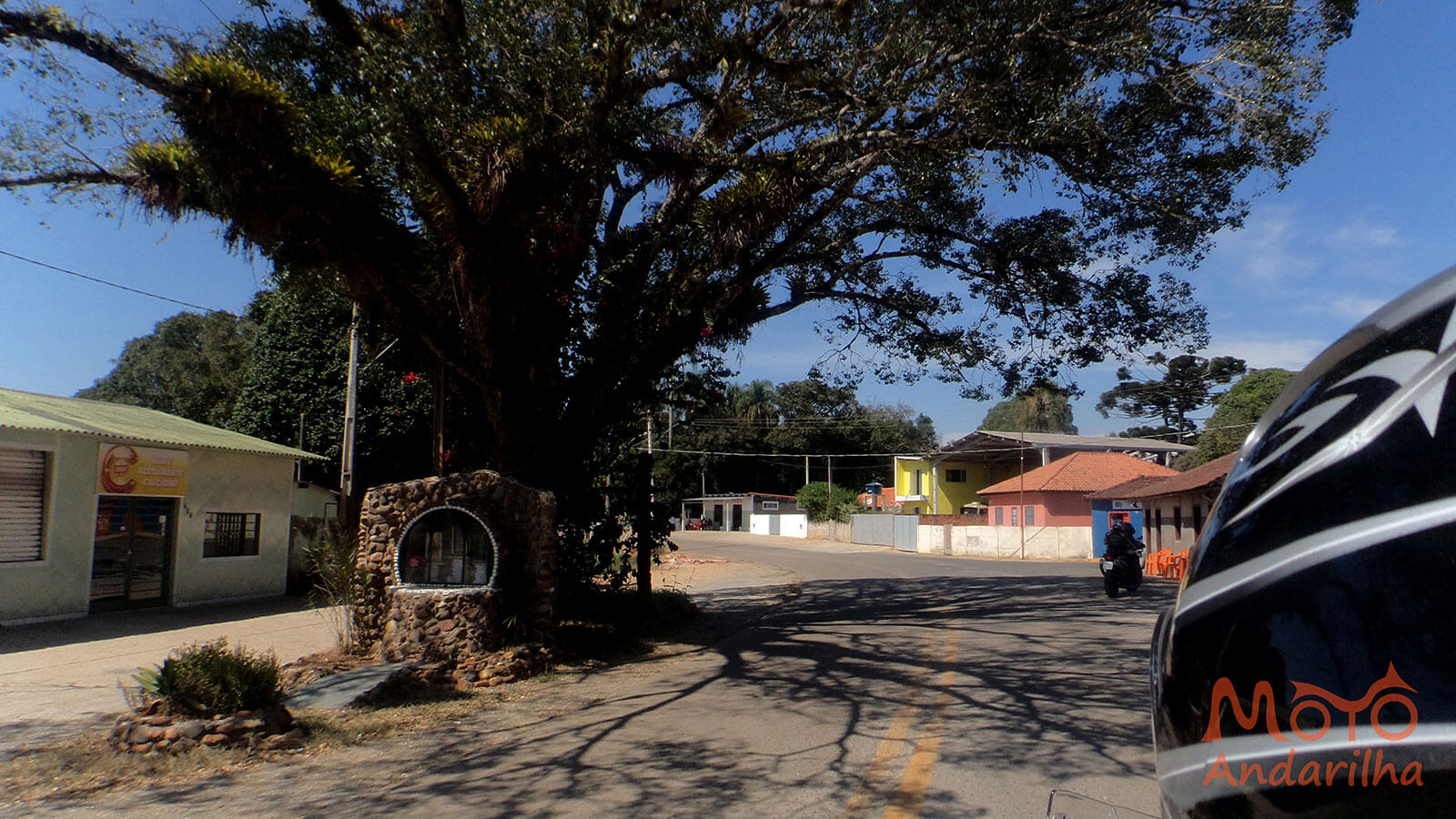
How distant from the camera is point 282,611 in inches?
669

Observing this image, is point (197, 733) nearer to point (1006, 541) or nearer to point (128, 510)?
point (128, 510)

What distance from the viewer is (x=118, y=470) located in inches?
617

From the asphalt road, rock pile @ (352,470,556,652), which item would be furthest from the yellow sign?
the asphalt road

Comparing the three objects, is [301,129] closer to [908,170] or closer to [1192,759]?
[908,170]

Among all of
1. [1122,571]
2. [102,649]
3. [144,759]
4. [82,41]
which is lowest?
[102,649]

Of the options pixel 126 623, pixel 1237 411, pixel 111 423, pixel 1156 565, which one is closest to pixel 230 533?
pixel 111 423

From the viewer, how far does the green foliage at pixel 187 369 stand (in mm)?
36562

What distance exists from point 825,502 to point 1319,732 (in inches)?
2394

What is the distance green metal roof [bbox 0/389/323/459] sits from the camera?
1432 cm

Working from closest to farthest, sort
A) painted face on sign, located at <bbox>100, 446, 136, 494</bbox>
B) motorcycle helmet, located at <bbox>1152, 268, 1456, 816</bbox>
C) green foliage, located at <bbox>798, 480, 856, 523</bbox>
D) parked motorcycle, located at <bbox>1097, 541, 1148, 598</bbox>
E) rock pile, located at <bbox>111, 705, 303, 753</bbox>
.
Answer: motorcycle helmet, located at <bbox>1152, 268, 1456, 816</bbox> < rock pile, located at <bbox>111, 705, 303, 753</bbox> < painted face on sign, located at <bbox>100, 446, 136, 494</bbox> < parked motorcycle, located at <bbox>1097, 541, 1148, 598</bbox> < green foliage, located at <bbox>798, 480, 856, 523</bbox>

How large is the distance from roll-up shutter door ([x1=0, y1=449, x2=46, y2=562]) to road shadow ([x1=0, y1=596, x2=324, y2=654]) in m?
1.13

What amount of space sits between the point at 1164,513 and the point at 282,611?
26.7 m

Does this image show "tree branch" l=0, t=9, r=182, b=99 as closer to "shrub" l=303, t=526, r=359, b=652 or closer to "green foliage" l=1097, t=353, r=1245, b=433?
"shrub" l=303, t=526, r=359, b=652

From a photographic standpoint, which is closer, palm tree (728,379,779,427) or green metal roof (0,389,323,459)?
green metal roof (0,389,323,459)
